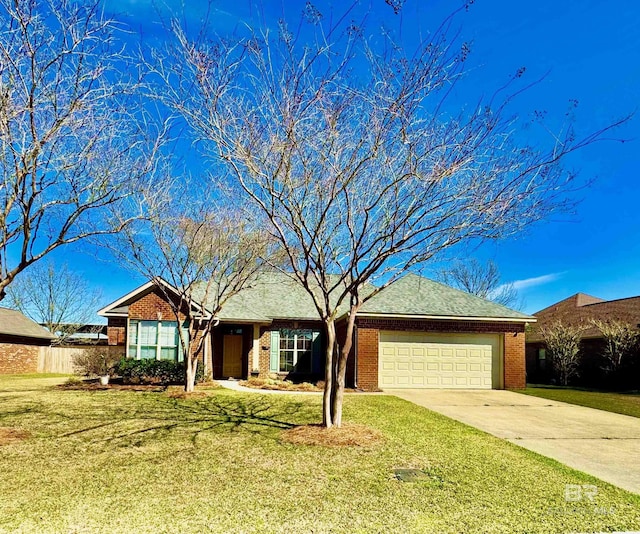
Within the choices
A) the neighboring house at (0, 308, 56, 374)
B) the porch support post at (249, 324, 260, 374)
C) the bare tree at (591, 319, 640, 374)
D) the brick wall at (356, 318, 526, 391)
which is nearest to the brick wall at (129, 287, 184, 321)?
the porch support post at (249, 324, 260, 374)

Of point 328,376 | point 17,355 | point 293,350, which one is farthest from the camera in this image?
point 17,355

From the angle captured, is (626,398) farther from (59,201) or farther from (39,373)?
(39,373)

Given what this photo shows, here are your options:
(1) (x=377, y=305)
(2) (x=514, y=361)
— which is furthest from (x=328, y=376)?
(2) (x=514, y=361)

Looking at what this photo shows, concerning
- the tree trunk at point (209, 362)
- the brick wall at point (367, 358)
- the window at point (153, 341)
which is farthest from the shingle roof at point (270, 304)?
the brick wall at point (367, 358)

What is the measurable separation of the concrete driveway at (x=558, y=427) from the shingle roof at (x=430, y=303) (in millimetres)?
Answer: 2915

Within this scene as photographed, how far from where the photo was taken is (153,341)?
18.7m

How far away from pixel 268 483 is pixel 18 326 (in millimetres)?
26080

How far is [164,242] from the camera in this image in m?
14.6

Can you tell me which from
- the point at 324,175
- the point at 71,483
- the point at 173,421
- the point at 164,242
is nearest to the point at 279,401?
the point at 173,421

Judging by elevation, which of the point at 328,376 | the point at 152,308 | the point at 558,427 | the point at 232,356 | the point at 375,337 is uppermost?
the point at 152,308

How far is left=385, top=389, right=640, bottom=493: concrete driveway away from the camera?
7.16 meters

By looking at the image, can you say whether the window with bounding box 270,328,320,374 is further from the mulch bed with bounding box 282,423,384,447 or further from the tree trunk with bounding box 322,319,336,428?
the tree trunk with bounding box 322,319,336,428

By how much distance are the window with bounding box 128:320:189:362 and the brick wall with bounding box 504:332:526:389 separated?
1183 centimetres

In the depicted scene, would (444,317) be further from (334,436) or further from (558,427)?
(334,436)
